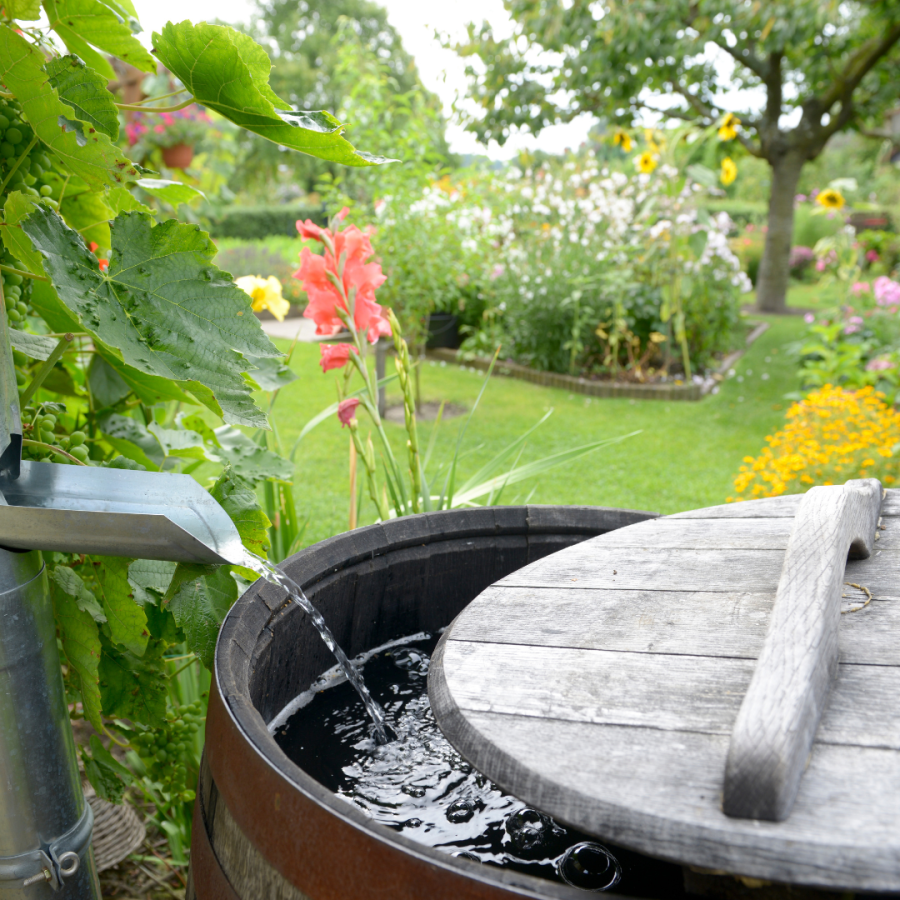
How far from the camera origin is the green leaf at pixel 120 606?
94 cm

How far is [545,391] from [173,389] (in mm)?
4947

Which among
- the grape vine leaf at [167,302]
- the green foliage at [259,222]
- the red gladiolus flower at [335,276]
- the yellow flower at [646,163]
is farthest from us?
the green foliage at [259,222]

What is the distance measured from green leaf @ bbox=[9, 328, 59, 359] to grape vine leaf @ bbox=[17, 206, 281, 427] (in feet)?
0.88

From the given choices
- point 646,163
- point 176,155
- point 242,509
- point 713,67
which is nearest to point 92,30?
point 242,509

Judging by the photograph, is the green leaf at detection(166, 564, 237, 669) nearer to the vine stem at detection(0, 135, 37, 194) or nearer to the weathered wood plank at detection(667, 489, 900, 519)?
the vine stem at detection(0, 135, 37, 194)

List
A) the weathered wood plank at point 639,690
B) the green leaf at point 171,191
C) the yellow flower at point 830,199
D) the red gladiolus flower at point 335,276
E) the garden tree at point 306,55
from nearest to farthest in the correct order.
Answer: the weathered wood plank at point 639,690 → the green leaf at point 171,191 → the red gladiolus flower at point 335,276 → the yellow flower at point 830,199 → the garden tree at point 306,55

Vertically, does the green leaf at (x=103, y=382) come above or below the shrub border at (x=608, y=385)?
above

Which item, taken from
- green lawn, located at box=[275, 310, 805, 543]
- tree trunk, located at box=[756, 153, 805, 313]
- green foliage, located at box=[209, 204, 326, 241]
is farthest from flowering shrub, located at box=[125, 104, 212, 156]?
green foliage, located at box=[209, 204, 326, 241]

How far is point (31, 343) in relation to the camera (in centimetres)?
102

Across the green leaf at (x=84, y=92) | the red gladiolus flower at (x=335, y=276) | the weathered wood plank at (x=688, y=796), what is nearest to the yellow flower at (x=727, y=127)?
the red gladiolus flower at (x=335, y=276)

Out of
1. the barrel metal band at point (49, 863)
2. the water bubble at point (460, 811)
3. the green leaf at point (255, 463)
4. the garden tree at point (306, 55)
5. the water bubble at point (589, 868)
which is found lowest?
the water bubble at point (589, 868)

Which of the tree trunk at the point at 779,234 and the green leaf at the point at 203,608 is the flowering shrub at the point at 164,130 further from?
the tree trunk at the point at 779,234

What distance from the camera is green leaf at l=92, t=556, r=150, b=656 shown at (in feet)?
3.09

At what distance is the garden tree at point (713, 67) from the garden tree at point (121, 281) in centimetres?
721
